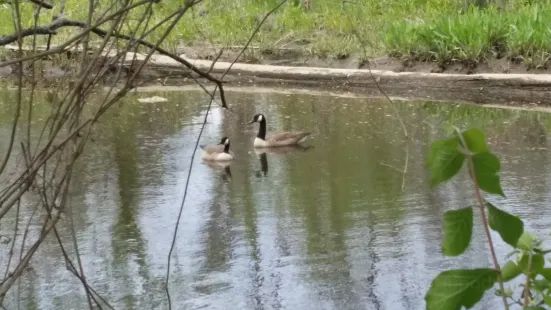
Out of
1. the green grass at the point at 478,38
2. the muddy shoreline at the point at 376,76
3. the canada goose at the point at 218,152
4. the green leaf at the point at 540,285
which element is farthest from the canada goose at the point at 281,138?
the green leaf at the point at 540,285

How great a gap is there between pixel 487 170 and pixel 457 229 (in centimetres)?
10

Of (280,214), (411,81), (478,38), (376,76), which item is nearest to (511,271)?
(280,214)

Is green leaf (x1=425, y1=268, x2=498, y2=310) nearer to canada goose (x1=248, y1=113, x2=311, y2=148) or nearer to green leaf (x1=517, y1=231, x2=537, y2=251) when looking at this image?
green leaf (x1=517, y1=231, x2=537, y2=251)

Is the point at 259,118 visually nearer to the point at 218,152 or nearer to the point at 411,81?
the point at 218,152

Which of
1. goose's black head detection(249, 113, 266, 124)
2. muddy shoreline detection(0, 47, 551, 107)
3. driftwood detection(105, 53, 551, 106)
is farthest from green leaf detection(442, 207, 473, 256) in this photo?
muddy shoreline detection(0, 47, 551, 107)

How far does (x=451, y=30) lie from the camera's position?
14.1 metres

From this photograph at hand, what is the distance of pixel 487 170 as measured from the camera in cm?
144

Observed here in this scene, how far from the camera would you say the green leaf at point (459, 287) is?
1.44 meters

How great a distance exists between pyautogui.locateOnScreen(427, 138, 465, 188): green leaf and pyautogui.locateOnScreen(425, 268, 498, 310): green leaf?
14cm

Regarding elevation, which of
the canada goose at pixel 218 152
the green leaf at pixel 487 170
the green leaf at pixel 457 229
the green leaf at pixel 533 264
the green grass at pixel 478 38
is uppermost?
the green leaf at pixel 487 170

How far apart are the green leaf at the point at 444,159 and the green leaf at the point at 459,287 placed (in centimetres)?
14

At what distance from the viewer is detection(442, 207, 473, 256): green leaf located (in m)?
1.46

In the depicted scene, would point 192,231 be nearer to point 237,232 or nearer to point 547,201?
point 237,232

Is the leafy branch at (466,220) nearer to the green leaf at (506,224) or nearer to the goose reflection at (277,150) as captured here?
the green leaf at (506,224)
